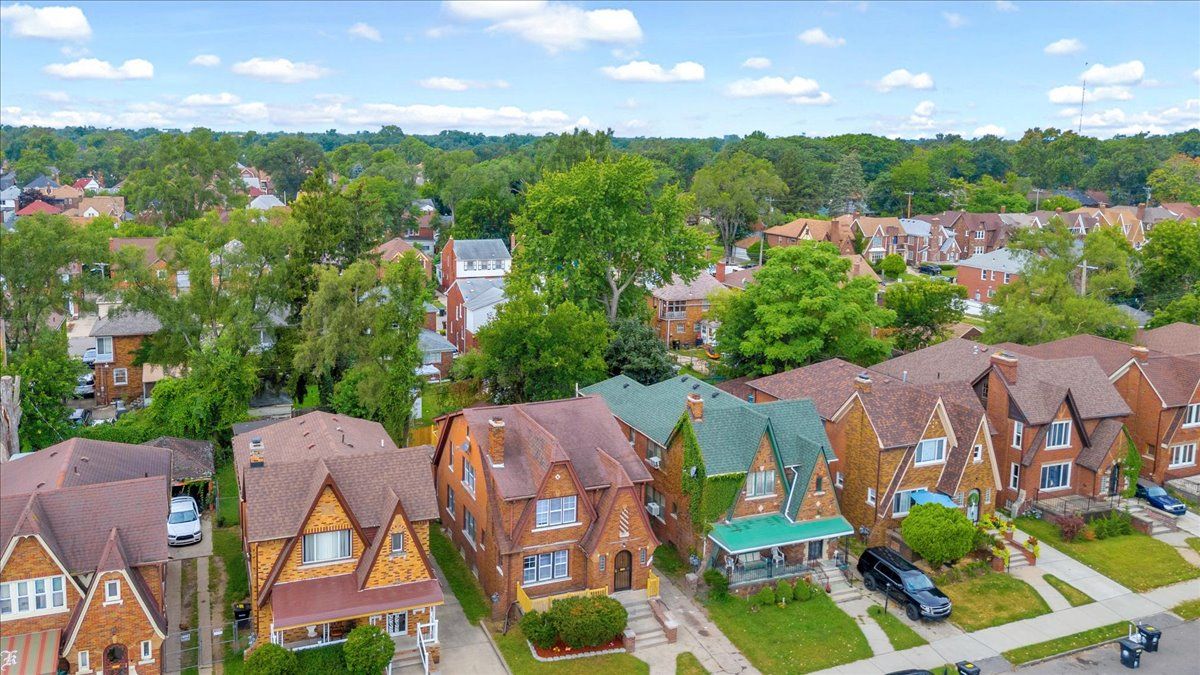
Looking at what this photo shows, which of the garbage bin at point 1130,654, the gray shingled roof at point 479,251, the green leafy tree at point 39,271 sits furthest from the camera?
the gray shingled roof at point 479,251

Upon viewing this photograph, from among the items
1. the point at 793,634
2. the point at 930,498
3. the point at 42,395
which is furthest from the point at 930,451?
the point at 42,395

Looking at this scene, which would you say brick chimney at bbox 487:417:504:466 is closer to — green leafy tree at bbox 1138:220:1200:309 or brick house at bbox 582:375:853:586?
brick house at bbox 582:375:853:586

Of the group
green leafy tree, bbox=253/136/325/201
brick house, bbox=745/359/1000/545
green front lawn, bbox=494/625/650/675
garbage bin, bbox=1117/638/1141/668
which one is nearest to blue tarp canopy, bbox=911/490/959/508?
brick house, bbox=745/359/1000/545

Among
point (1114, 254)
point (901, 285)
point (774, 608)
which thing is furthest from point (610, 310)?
point (1114, 254)

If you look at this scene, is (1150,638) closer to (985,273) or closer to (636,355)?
(636,355)

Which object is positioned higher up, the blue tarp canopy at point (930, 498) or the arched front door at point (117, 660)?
the blue tarp canopy at point (930, 498)

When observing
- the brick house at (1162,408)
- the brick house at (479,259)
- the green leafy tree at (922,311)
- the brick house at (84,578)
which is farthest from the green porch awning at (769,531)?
the brick house at (479,259)

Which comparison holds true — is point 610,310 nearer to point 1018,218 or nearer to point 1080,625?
point 1080,625

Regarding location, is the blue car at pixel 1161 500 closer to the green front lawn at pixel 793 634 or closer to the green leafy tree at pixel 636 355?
the green front lawn at pixel 793 634
